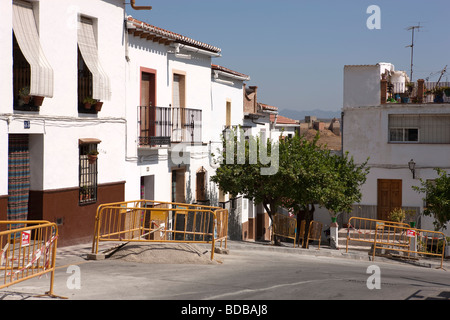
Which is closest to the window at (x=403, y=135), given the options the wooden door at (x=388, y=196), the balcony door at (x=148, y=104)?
the wooden door at (x=388, y=196)

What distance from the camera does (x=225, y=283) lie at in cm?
1129

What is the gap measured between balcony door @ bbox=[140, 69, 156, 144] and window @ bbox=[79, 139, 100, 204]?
299 centimetres

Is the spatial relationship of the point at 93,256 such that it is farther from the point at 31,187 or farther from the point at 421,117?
the point at 421,117

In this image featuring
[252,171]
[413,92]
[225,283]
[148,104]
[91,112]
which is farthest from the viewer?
[413,92]

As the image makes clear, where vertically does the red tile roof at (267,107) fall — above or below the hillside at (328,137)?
above

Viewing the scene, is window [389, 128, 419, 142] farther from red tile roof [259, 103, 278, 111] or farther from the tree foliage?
red tile roof [259, 103, 278, 111]

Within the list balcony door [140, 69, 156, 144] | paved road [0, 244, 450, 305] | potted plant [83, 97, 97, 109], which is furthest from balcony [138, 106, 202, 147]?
paved road [0, 244, 450, 305]

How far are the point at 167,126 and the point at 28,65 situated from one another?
7.53 metres

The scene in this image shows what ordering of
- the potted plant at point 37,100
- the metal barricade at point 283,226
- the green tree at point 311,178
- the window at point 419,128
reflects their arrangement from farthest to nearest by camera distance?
1. the window at point 419,128
2. the metal barricade at point 283,226
3. the green tree at point 311,178
4. the potted plant at point 37,100

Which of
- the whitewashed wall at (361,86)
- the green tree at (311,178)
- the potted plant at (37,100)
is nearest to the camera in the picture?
the potted plant at (37,100)

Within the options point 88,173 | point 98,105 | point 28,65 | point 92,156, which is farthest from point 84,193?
point 28,65

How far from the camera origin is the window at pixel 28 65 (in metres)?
14.4

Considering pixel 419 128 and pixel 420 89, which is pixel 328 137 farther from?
pixel 419 128

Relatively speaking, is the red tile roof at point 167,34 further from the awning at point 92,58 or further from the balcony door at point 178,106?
the awning at point 92,58
